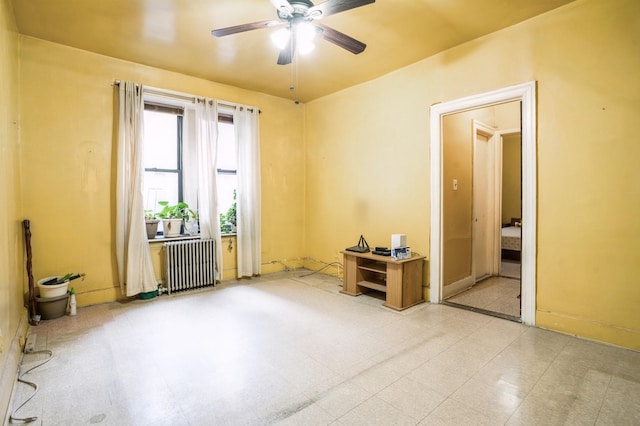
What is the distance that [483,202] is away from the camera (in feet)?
16.6

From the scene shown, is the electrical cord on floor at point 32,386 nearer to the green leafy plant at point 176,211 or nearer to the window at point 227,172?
the green leafy plant at point 176,211

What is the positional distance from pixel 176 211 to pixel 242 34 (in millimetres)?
2617

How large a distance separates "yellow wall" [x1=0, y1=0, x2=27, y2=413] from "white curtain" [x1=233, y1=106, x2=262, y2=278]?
2471 millimetres

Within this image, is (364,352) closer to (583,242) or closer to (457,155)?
(583,242)

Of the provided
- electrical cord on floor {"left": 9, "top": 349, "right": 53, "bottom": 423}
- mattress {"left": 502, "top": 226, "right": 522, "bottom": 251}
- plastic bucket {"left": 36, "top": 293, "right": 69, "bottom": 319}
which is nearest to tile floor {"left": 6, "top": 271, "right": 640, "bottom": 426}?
electrical cord on floor {"left": 9, "top": 349, "right": 53, "bottom": 423}

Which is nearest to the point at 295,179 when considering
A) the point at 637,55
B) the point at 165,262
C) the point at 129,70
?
the point at 165,262

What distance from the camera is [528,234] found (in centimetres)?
306

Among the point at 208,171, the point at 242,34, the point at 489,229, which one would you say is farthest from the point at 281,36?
the point at 489,229

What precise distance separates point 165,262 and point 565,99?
4977 mm

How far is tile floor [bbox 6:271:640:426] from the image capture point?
6.04 feet

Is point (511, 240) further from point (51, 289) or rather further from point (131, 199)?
point (51, 289)

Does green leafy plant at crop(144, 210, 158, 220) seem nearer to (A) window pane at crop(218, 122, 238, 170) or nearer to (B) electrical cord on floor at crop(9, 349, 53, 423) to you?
(A) window pane at crop(218, 122, 238, 170)

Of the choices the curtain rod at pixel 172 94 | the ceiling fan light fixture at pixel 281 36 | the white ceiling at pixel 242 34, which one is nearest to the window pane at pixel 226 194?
the curtain rod at pixel 172 94

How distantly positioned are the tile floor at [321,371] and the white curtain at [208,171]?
1.36 metres
